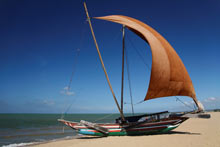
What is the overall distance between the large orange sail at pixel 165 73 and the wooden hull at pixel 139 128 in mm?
2122

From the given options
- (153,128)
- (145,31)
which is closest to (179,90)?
(153,128)

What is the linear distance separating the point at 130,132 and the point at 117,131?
1.09 meters

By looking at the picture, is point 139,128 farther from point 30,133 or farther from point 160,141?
point 30,133

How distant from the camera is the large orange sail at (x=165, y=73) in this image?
12180 millimetres

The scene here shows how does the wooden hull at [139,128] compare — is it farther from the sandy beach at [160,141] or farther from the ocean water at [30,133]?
the ocean water at [30,133]

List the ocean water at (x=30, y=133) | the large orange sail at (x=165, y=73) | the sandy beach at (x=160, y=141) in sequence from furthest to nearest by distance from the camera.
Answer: the ocean water at (x=30, y=133), the large orange sail at (x=165, y=73), the sandy beach at (x=160, y=141)

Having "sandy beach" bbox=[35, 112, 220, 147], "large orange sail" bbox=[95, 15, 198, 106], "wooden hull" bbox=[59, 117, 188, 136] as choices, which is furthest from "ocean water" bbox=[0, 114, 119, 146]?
"large orange sail" bbox=[95, 15, 198, 106]

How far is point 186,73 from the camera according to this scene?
13211mm

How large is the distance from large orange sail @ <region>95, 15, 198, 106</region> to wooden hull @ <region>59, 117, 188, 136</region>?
212 cm

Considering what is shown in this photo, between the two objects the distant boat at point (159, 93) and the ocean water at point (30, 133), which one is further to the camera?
the ocean water at point (30, 133)

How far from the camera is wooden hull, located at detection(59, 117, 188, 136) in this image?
12258mm

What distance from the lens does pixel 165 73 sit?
12.2m

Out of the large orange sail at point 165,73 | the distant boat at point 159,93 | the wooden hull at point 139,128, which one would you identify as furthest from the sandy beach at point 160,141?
the large orange sail at point 165,73

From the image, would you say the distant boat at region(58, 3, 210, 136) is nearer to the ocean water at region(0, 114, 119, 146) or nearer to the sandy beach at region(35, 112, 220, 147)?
the sandy beach at region(35, 112, 220, 147)
